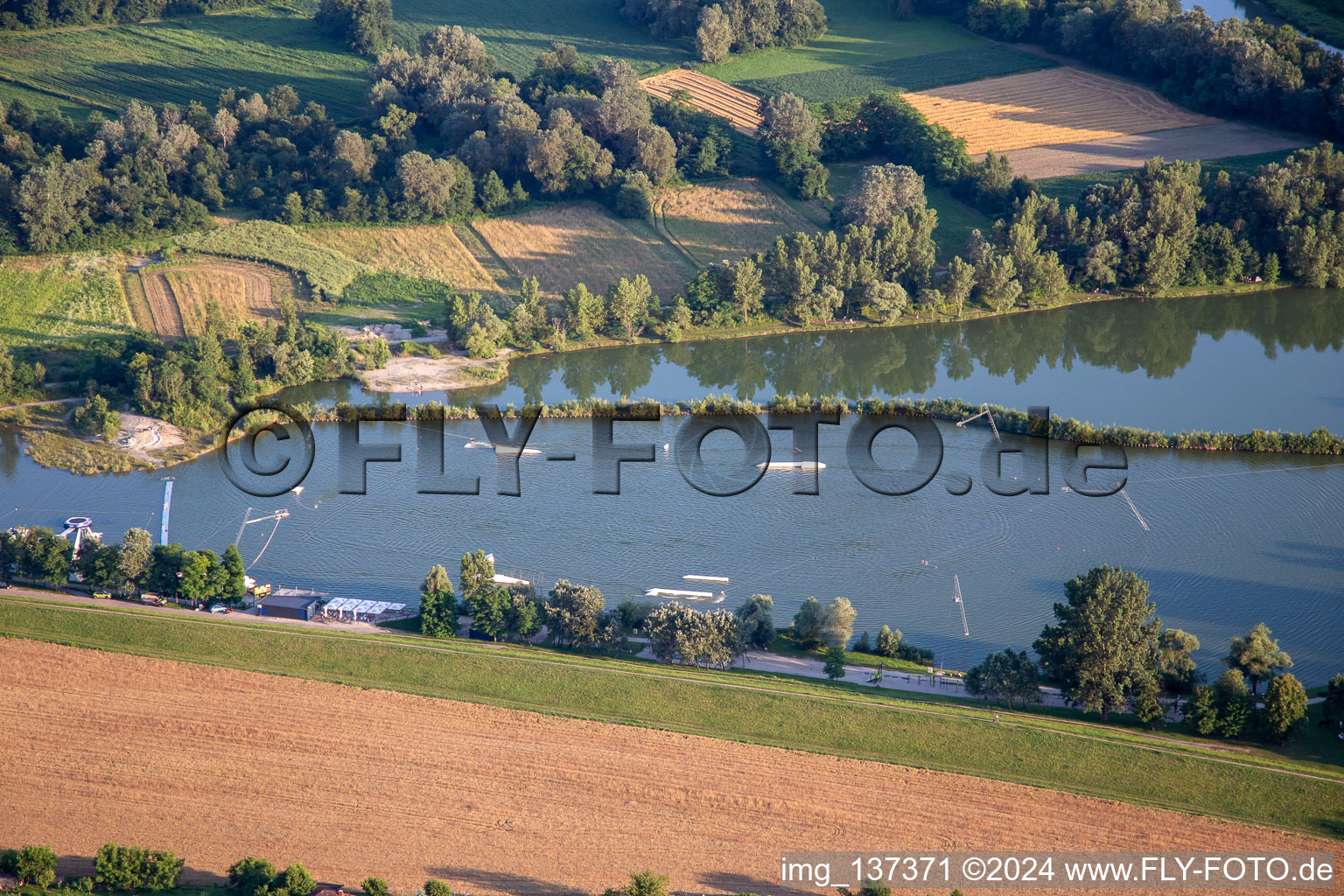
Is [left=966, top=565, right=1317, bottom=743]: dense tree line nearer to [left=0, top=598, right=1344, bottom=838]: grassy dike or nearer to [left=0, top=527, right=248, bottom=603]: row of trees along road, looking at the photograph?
[left=0, top=598, right=1344, bottom=838]: grassy dike

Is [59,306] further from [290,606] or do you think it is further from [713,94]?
[713,94]

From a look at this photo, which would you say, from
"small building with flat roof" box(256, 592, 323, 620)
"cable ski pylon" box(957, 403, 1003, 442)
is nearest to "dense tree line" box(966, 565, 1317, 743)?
"cable ski pylon" box(957, 403, 1003, 442)

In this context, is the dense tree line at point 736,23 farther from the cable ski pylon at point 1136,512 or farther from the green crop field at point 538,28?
the cable ski pylon at point 1136,512

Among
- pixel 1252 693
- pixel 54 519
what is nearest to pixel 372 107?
pixel 54 519

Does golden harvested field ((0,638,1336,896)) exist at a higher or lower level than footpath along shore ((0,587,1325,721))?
lower

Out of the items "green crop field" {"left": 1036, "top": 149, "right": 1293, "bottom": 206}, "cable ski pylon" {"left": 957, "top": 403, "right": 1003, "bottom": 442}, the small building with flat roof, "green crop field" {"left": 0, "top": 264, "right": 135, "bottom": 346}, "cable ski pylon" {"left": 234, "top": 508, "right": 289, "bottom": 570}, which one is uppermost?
"green crop field" {"left": 1036, "top": 149, "right": 1293, "bottom": 206}

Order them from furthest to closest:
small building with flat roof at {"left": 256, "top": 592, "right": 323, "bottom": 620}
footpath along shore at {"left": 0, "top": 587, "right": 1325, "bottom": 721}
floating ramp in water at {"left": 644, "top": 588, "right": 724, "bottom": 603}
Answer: floating ramp in water at {"left": 644, "top": 588, "right": 724, "bottom": 603} < small building with flat roof at {"left": 256, "top": 592, "right": 323, "bottom": 620} < footpath along shore at {"left": 0, "top": 587, "right": 1325, "bottom": 721}

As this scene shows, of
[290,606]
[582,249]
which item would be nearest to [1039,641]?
[290,606]

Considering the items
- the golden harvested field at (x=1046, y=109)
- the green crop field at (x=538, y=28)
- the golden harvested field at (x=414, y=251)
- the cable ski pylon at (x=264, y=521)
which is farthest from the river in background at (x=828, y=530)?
the green crop field at (x=538, y=28)

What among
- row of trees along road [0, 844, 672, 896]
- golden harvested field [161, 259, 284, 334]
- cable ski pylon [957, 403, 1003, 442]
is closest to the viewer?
row of trees along road [0, 844, 672, 896]
